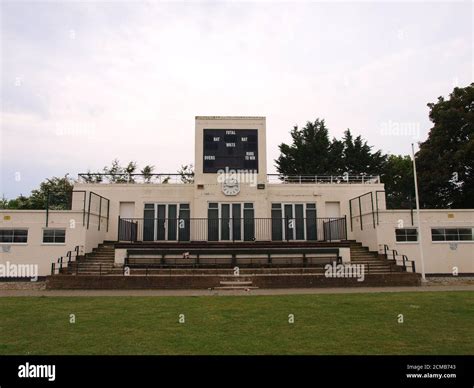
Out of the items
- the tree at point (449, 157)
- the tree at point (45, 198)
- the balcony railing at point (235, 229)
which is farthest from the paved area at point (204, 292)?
the tree at point (45, 198)

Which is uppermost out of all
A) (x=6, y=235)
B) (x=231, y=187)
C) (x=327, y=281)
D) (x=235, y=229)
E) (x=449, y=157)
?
(x=449, y=157)

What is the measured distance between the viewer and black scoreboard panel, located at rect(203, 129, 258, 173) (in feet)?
77.8

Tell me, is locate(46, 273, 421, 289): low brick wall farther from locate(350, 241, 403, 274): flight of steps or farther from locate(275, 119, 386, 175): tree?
locate(275, 119, 386, 175): tree

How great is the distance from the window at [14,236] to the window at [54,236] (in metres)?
1.03

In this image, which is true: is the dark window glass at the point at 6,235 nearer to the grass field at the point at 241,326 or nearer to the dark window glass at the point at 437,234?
the grass field at the point at 241,326

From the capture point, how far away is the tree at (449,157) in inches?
1282

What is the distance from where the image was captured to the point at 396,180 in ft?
156

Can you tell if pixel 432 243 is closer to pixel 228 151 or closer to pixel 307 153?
pixel 228 151

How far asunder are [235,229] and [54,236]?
10.1 metres

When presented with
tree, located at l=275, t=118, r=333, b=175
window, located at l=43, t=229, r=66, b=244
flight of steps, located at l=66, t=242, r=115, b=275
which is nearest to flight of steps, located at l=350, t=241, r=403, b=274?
flight of steps, located at l=66, t=242, r=115, b=275

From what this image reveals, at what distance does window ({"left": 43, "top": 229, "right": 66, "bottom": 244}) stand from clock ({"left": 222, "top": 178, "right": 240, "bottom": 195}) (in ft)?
30.5

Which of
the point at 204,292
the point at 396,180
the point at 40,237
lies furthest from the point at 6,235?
the point at 396,180
